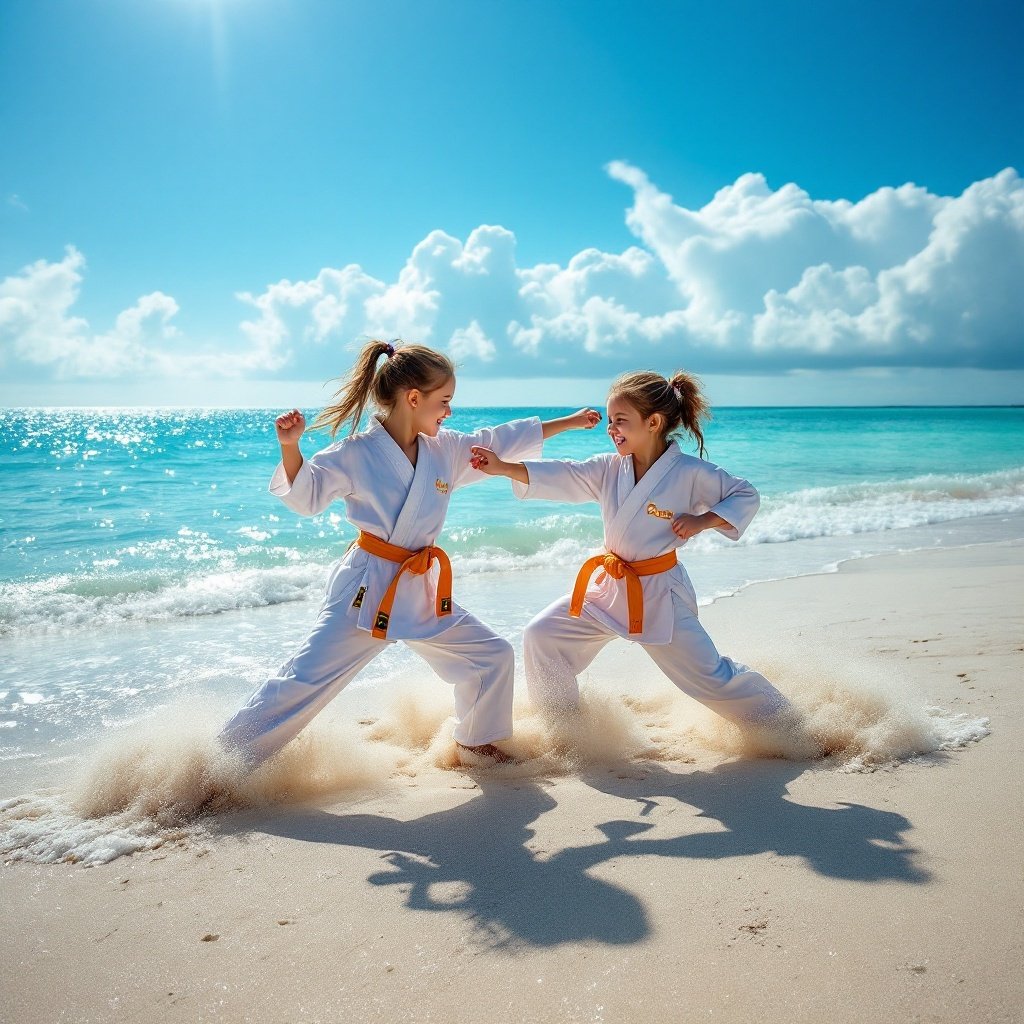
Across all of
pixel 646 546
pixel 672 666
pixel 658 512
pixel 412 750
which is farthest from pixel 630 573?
pixel 412 750

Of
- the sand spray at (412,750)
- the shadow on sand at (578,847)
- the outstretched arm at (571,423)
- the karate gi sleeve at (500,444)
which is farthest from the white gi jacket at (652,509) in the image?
the shadow on sand at (578,847)

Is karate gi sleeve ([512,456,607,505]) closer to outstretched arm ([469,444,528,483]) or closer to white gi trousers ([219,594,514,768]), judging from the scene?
outstretched arm ([469,444,528,483])

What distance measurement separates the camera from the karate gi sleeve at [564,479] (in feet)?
12.3

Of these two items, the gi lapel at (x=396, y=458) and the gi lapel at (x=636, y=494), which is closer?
the gi lapel at (x=396, y=458)

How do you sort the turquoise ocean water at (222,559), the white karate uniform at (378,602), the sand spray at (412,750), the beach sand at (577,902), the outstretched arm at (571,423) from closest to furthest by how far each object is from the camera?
the beach sand at (577,902) < the sand spray at (412,750) < the white karate uniform at (378,602) < the outstretched arm at (571,423) < the turquoise ocean water at (222,559)

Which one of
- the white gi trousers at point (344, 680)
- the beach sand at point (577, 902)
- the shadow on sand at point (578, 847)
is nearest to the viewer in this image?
the beach sand at point (577, 902)

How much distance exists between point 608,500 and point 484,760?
4.24ft

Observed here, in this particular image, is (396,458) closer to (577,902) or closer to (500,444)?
(500,444)

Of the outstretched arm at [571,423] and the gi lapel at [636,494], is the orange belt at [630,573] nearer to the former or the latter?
the gi lapel at [636,494]

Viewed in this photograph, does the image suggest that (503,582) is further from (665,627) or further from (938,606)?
(665,627)

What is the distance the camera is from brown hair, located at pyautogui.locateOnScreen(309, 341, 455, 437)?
11.6 feet

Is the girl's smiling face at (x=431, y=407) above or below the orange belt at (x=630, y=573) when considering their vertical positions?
above

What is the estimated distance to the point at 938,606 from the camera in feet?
19.0

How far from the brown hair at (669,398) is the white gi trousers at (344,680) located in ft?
4.02
